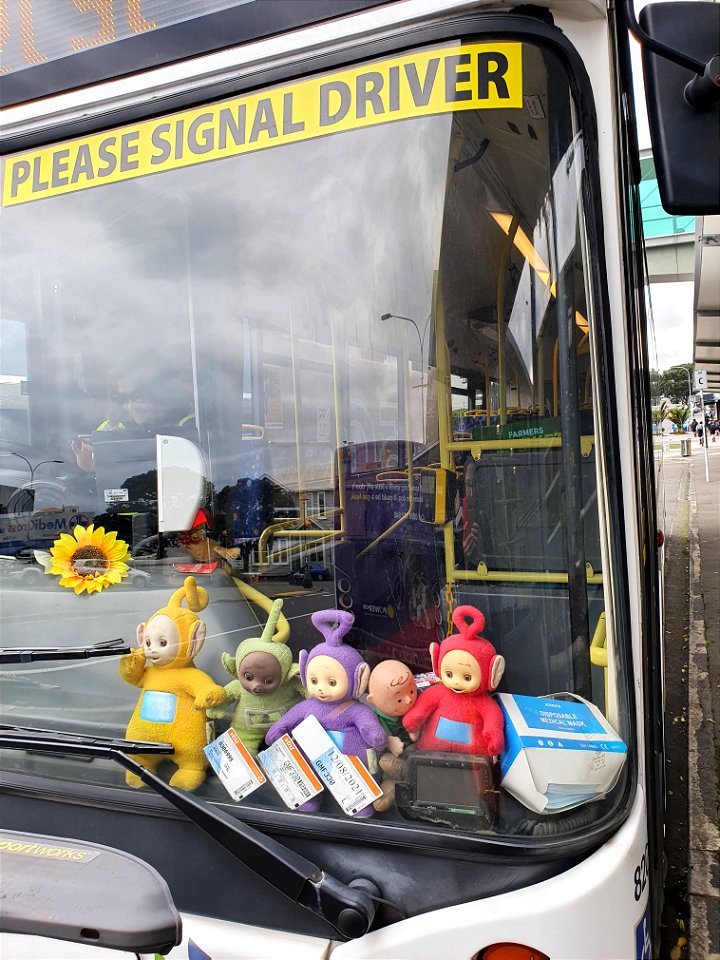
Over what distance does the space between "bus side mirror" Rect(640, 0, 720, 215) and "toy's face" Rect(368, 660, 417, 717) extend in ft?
3.20

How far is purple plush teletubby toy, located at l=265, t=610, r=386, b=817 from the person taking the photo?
1.44m

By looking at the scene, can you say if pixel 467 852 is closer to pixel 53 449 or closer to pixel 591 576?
pixel 591 576

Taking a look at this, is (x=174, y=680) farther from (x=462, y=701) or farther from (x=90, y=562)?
(x=462, y=701)

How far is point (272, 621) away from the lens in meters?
1.57

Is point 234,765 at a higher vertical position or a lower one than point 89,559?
lower

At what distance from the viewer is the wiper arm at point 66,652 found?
5.15 feet

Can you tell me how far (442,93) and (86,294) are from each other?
2.89 feet

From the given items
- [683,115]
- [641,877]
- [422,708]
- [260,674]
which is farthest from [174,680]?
[683,115]

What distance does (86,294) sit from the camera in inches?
65.4

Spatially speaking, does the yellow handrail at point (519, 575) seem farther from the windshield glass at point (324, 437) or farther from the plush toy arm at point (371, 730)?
the plush toy arm at point (371, 730)

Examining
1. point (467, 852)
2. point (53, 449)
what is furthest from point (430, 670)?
point (53, 449)

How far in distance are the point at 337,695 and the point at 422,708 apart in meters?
0.17

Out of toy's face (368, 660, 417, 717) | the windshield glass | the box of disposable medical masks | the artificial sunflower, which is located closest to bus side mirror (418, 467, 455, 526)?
the windshield glass

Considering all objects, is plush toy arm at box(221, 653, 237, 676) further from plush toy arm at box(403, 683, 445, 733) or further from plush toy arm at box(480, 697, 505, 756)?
plush toy arm at box(480, 697, 505, 756)
